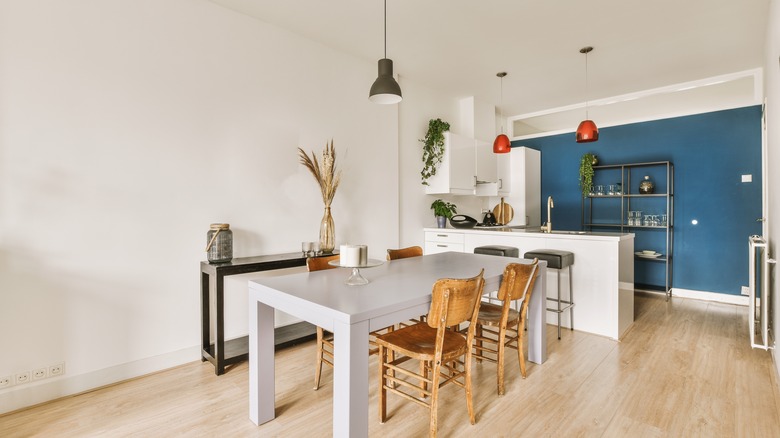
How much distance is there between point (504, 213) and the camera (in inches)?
232

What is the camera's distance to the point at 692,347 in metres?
3.18

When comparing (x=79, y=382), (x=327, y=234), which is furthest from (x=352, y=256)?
(x=79, y=382)

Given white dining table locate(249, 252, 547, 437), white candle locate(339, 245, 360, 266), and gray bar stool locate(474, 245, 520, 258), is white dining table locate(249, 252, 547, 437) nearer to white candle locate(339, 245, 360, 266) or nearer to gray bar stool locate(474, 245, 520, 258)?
white candle locate(339, 245, 360, 266)

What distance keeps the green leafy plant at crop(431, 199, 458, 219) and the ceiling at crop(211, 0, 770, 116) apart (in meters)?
1.55

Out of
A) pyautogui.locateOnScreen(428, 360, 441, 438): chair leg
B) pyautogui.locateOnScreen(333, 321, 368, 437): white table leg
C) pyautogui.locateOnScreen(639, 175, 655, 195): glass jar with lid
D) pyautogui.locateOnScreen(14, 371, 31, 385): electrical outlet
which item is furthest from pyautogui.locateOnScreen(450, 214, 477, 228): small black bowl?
pyautogui.locateOnScreen(14, 371, 31, 385): electrical outlet

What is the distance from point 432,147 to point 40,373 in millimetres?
4120

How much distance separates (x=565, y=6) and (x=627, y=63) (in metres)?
1.65

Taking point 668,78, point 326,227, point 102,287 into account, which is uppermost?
point 668,78

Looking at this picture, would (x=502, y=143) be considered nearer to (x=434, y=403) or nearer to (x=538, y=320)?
(x=538, y=320)

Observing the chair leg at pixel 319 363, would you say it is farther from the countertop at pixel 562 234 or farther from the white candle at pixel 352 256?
the countertop at pixel 562 234

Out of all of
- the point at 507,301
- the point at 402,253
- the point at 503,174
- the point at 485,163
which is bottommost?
the point at 507,301

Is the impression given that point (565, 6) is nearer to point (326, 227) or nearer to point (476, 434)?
point (326, 227)

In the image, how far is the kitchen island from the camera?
11.2 ft

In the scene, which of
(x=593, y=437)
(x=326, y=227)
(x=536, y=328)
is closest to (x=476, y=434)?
(x=593, y=437)
